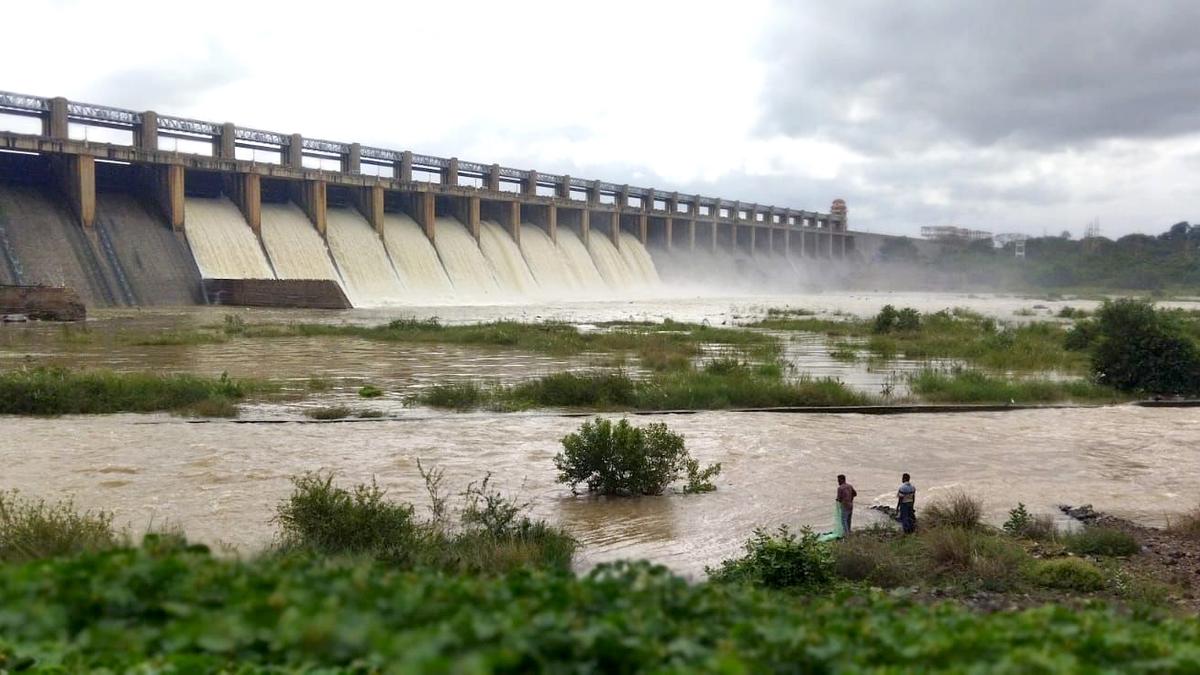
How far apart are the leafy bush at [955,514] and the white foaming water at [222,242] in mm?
38917

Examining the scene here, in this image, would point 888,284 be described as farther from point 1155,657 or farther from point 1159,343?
point 1155,657

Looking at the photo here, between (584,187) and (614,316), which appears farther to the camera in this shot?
(584,187)

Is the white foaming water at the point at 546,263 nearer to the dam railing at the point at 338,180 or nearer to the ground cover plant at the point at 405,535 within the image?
the dam railing at the point at 338,180

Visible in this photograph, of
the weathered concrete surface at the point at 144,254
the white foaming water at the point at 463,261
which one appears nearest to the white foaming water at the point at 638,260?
the white foaming water at the point at 463,261

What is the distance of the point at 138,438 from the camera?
15.0 meters

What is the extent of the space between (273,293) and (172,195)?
6353 millimetres

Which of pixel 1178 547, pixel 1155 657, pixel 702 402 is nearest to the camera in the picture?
pixel 1155 657

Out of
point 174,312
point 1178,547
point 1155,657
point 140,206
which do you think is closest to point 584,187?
point 140,206

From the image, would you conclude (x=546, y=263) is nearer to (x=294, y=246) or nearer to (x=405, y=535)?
(x=294, y=246)

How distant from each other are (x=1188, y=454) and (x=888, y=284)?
103 meters

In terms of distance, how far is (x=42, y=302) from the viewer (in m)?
33.3

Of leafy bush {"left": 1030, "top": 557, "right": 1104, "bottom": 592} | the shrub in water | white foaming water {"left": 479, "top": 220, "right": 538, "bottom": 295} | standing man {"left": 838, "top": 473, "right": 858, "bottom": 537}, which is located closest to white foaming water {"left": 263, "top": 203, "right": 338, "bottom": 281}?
white foaming water {"left": 479, "top": 220, "right": 538, "bottom": 295}

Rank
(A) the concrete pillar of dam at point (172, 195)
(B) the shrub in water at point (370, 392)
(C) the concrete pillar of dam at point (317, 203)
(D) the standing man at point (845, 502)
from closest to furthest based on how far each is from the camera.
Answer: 1. (D) the standing man at point (845, 502)
2. (B) the shrub in water at point (370, 392)
3. (A) the concrete pillar of dam at point (172, 195)
4. (C) the concrete pillar of dam at point (317, 203)

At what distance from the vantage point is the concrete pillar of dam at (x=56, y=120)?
41.6 metres
